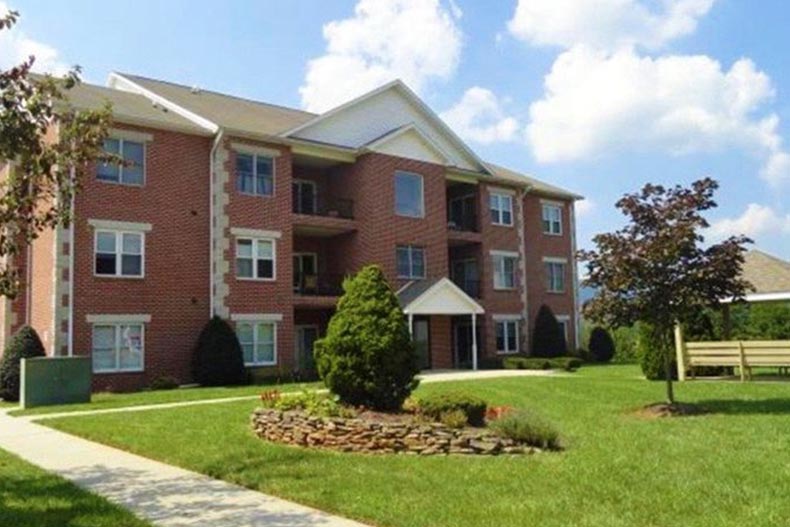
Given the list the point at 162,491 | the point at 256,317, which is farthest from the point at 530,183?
the point at 162,491

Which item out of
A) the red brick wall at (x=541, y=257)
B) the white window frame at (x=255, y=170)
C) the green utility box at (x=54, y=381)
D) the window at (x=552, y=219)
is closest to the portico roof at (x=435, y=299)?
the red brick wall at (x=541, y=257)

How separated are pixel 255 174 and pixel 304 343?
7698mm

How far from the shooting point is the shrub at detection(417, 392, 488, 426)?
39.1 ft

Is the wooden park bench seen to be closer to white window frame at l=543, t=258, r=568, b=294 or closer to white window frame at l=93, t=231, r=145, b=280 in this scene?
white window frame at l=543, t=258, r=568, b=294

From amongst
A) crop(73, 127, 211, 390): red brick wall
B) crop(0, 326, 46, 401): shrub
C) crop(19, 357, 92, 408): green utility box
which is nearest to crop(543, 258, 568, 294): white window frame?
crop(73, 127, 211, 390): red brick wall

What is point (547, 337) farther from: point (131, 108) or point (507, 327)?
point (131, 108)

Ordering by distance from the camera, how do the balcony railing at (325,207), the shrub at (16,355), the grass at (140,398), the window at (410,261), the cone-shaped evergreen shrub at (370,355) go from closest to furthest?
the cone-shaped evergreen shrub at (370,355) < the grass at (140,398) < the shrub at (16,355) < the balcony railing at (325,207) < the window at (410,261)

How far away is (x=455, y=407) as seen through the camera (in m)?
11.9

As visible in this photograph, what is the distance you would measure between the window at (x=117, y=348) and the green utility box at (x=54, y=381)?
432 centimetres

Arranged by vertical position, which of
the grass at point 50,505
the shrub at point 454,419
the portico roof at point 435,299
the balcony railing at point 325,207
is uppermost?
the balcony railing at point 325,207

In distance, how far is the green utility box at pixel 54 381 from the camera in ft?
62.8

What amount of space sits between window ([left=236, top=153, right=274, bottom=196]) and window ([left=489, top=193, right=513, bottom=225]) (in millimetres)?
13059

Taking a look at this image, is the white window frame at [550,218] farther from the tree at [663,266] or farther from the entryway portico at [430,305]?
the tree at [663,266]

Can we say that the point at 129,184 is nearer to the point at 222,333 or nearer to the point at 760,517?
the point at 222,333
